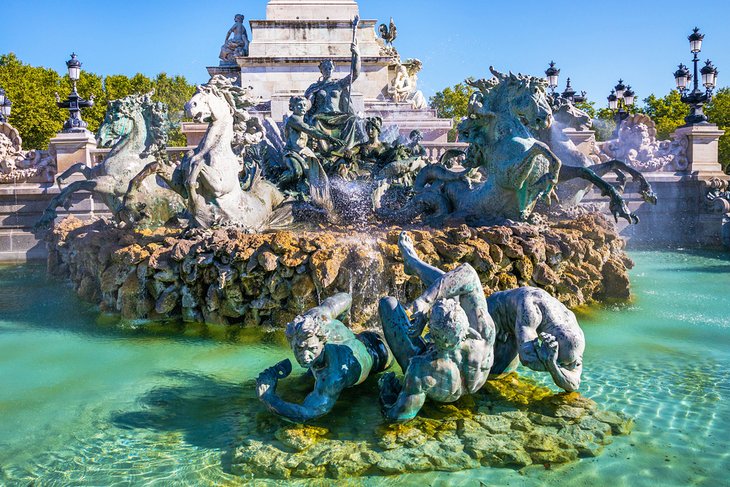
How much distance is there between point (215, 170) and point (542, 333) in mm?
4527

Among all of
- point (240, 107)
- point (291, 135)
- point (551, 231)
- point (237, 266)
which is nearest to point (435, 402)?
point (237, 266)

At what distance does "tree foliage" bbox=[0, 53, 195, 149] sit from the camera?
2995cm

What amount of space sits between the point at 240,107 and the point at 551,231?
4138 mm

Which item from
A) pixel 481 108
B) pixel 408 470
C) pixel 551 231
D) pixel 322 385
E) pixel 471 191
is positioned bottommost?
pixel 408 470

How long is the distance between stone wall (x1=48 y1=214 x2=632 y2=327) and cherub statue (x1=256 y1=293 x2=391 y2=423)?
70.3 inches

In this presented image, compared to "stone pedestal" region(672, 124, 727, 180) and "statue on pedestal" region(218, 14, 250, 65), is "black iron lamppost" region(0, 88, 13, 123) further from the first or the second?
"stone pedestal" region(672, 124, 727, 180)

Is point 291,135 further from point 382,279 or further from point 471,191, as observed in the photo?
point 382,279

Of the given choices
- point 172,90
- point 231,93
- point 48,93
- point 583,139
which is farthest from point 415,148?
point 172,90

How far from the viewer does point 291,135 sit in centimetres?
977

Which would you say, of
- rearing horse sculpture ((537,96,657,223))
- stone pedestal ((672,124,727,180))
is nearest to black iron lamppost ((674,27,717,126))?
stone pedestal ((672,124,727,180))

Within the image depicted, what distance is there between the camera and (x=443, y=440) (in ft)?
10.5

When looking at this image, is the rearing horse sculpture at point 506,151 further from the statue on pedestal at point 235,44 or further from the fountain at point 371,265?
the statue on pedestal at point 235,44

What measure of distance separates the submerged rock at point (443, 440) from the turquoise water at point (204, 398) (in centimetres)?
8

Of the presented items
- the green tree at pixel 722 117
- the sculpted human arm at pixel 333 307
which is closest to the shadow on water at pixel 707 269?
the sculpted human arm at pixel 333 307
